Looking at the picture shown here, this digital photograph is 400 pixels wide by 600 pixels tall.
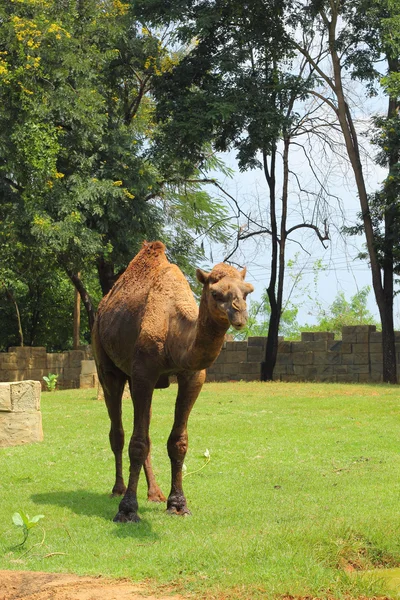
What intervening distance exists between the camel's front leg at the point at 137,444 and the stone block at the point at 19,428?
209 inches

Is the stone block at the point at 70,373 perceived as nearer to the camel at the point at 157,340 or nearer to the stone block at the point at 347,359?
the stone block at the point at 347,359

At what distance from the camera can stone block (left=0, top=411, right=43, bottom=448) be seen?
12523 mm

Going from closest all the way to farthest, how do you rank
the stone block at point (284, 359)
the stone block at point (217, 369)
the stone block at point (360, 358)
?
the stone block at point (360, 358)
the stone block at point (284, 359)
the stone block at point (217, 369)

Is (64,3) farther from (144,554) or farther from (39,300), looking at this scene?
(144,554)

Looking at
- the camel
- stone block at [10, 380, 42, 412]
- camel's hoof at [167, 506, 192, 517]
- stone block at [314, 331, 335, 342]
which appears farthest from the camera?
stone block at [314, 331, 335, 342]

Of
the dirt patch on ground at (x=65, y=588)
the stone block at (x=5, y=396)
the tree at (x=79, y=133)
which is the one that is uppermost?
the tree at (x=79, y=133)

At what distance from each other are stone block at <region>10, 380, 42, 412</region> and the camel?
3755 mm

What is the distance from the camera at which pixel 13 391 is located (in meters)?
12.5

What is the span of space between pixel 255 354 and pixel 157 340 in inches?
829

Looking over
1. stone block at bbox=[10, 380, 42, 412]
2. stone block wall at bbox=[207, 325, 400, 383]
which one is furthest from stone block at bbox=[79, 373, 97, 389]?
stone block at bbox=[10, 380, 42, 412]

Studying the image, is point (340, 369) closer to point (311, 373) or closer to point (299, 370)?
point (311, 373)

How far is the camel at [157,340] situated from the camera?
6.55 metres

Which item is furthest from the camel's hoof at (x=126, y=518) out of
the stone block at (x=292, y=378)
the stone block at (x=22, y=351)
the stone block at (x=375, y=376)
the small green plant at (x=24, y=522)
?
the stone block at (x=22, y=351)

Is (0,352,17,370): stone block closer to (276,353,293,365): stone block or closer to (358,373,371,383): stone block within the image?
(276,353,293,365): stone block
